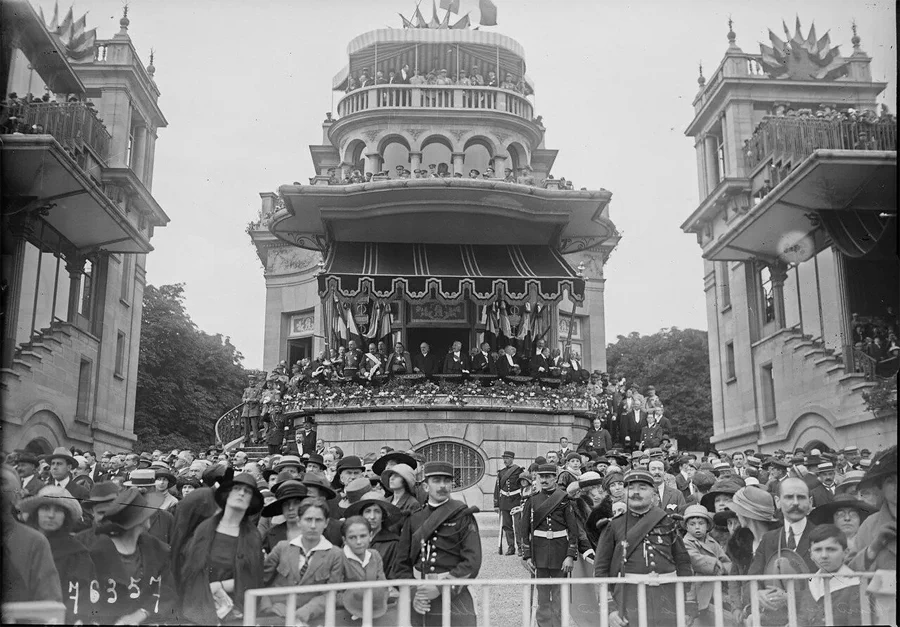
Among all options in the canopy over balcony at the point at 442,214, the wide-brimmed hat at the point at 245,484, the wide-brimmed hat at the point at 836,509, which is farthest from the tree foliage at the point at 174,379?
the wide-brimmed hat at the point at 836,509

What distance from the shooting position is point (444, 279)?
24.8m

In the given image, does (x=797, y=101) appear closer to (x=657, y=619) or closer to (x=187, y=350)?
(x=187, y=350)

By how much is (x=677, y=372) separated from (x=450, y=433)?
35394 millimetres

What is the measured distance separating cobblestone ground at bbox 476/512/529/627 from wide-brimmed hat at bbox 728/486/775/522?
2.70 m

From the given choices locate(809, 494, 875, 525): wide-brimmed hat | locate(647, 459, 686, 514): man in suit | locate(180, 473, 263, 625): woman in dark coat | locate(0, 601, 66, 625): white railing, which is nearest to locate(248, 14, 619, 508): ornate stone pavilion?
locate(647, 459, 686, 514): man in suit

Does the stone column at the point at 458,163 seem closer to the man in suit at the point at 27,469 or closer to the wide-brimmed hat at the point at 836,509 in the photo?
the man in suit at the point at 27,469

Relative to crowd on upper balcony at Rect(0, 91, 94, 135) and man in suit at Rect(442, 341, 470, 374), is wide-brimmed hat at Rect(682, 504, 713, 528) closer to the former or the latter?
man in suit at Rect(442, 341, 470, 374)

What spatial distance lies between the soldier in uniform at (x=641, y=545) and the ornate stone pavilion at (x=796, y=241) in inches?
385

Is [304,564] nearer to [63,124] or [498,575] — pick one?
[498,575]

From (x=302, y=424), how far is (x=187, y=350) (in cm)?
1792

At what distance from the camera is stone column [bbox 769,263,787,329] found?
96.6 feet

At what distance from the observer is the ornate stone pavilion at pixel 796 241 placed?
2209cm

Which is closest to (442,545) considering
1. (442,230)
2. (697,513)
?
(697,513)

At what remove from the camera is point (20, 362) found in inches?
850
